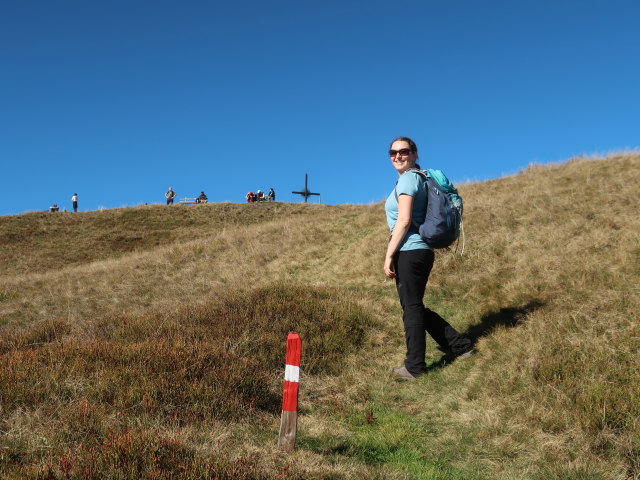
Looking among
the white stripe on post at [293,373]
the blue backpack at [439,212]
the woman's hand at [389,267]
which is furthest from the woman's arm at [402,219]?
the white stripe on post at [293,373]

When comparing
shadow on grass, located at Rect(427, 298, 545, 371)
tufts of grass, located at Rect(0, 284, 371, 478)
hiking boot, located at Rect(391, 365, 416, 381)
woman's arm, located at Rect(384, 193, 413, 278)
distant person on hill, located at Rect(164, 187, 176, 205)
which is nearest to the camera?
tufts of grass, located at Rect(0, 284, 371, 478)

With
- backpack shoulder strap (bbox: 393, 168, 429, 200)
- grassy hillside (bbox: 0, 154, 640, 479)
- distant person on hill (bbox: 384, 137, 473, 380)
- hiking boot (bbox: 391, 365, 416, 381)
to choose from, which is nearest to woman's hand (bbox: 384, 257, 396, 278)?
distant person on hill (bbox: 384, 137, 473, 380)

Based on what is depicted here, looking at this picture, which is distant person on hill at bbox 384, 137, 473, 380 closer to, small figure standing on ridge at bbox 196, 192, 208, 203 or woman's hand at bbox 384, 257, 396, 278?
woman's hand at bbox 384, 257, 396, 278

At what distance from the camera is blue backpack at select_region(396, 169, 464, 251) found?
5.43 m

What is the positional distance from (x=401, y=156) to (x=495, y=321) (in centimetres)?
346

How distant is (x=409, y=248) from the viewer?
5.62 meters

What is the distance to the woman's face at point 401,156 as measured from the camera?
567 cm

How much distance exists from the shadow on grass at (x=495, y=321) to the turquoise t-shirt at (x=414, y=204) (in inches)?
78.4

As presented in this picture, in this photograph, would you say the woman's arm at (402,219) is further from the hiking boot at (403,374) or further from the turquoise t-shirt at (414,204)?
the hiking boot at (403,374)

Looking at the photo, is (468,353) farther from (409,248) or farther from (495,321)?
(409,248)

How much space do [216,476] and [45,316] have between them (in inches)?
463

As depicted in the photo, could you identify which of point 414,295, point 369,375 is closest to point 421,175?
point 414,295

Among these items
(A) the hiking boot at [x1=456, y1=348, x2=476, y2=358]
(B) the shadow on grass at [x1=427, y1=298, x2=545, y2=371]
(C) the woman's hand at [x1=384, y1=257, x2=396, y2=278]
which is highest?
(C) the woman's hand at [x1=384, y1=257, x2=396, y2=278]

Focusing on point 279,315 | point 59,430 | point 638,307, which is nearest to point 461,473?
point 59,430
